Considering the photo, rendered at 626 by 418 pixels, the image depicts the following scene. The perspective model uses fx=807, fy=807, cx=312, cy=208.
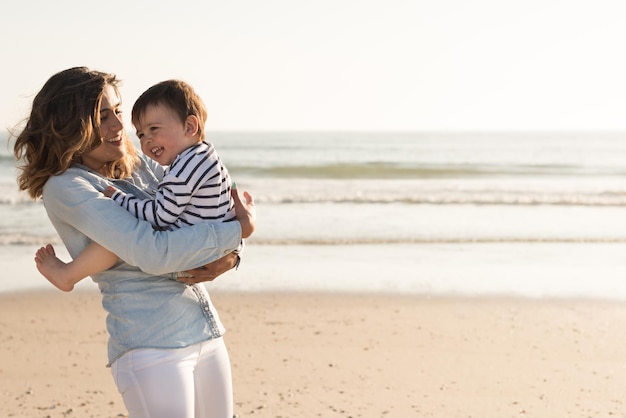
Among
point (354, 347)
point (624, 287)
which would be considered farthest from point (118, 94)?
point (624, 287)

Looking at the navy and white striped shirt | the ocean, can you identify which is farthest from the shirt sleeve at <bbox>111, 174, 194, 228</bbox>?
the ocean

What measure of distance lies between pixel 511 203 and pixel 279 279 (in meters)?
9.99

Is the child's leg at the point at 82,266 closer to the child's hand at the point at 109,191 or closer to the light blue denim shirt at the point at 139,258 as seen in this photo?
the light blue denim shirt at the point at 139,258

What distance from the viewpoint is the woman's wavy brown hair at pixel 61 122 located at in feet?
8.09

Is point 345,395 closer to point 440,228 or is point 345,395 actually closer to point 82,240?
point 82,240

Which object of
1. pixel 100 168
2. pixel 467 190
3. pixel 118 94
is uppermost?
pixel 118 94

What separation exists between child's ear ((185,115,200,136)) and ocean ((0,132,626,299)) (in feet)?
6.74

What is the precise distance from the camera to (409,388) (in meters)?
5.70

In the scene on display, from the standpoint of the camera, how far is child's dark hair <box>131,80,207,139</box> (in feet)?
8.49

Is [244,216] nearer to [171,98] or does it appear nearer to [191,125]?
[191,125]

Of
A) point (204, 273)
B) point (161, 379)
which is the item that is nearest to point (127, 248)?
point (204, 273)

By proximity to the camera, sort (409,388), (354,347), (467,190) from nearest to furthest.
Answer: (409,388) → (354,347) → (467,190)

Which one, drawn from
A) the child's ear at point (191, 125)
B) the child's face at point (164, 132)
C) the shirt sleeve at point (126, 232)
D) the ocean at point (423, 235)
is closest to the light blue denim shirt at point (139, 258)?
the shirt sleeve at point (126, 232)

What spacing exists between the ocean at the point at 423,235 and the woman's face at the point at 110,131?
1909 mm
